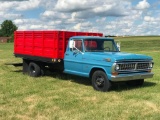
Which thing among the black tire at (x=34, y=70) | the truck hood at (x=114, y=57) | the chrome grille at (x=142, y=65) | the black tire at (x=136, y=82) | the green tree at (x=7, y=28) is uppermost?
the green tree at (x=7, y=28)

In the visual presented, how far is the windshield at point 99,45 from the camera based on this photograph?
1059cm

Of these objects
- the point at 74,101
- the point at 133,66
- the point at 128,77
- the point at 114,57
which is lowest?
the point at 74,101

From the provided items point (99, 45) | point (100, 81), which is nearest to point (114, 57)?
point (100, 81)

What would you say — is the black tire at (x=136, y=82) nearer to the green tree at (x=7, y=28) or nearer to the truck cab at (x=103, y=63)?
the truck cab at (x=103, y=63)

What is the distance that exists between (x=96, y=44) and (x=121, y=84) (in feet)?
5.94

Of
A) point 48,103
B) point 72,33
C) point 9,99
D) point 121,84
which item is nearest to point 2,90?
point 9,99

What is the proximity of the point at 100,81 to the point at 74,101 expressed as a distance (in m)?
1.74

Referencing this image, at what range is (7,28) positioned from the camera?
535 ft

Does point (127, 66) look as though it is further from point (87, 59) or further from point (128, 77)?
point (87, 59)

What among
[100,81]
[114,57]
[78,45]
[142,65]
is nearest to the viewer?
[114,57]

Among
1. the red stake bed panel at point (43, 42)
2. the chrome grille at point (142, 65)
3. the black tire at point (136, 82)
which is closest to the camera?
the chrome grille at point (142, 65)

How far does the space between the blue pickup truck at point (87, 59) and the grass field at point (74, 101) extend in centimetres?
49

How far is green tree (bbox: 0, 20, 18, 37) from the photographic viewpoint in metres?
162

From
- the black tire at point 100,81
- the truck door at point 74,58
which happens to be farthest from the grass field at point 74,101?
the truck door at point 74,58
